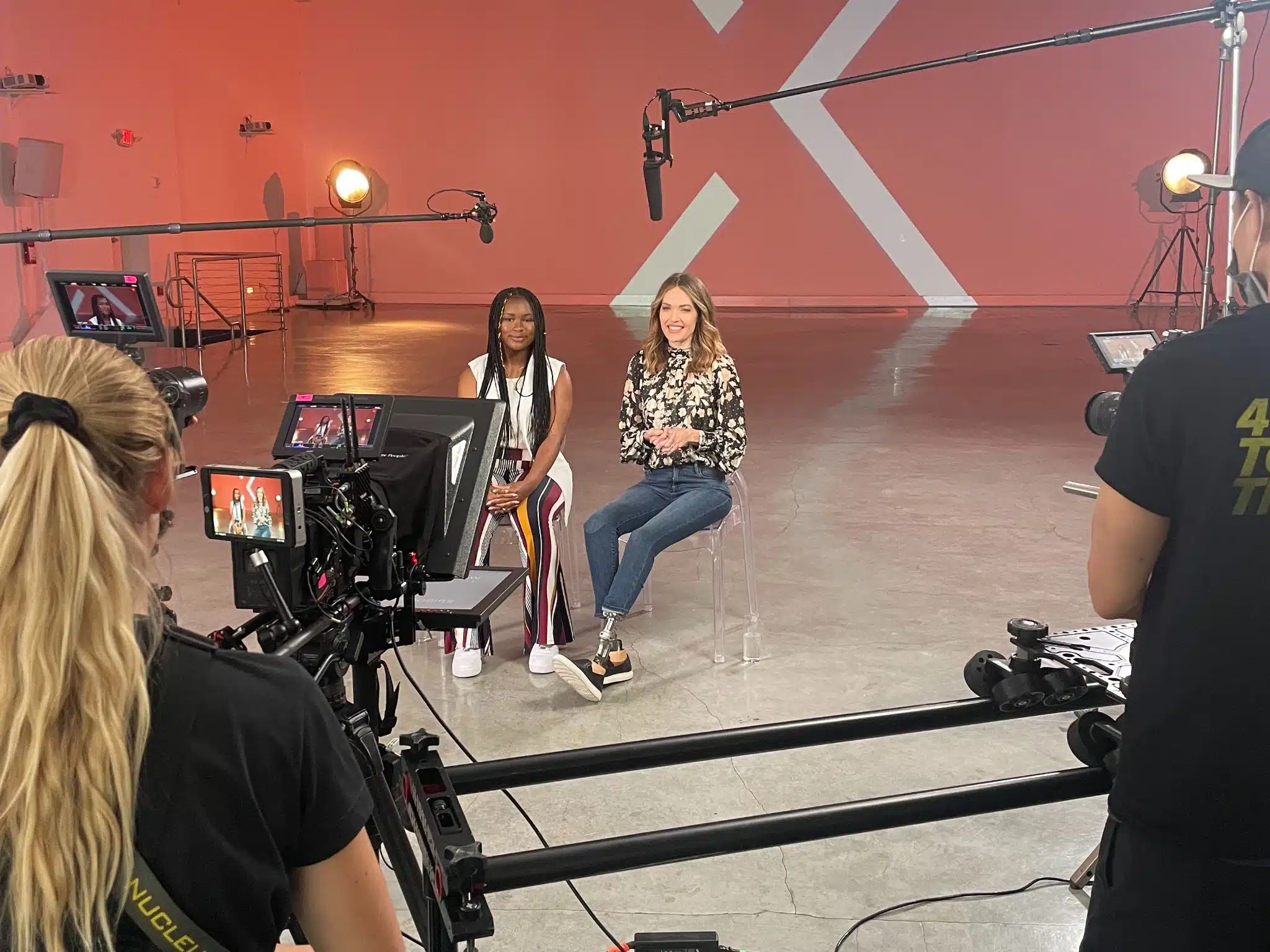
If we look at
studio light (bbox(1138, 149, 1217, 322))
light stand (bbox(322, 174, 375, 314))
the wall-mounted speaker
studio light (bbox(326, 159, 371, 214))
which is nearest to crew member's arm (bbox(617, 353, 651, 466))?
the wall-mounted speaker

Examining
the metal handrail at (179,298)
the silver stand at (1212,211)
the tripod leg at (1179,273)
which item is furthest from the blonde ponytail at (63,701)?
the tripod leg at (1179,273)

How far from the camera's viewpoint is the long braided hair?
3439 millimetres

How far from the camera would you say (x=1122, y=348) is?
2.31 meters

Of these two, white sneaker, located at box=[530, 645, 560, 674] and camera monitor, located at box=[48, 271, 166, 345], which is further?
white sneaker, located at box=[530, 645, 560, 674]

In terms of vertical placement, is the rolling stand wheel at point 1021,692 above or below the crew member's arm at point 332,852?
below

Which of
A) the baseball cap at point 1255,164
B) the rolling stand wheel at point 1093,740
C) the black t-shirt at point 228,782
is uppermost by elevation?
the baseball cap at point 1255,164

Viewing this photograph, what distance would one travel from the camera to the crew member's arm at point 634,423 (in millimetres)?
3512

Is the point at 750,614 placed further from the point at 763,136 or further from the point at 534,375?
the point at 763,136

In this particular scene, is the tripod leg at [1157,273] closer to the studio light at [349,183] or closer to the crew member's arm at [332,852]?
the studio light at [349,183]

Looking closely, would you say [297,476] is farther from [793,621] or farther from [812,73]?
[812,73]

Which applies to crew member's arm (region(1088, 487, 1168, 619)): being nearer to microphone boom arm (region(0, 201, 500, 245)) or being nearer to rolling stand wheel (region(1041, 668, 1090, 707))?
rolling stand wheel (region(1041, 668, 1090, 707))

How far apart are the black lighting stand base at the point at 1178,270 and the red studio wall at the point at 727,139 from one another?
0.22m

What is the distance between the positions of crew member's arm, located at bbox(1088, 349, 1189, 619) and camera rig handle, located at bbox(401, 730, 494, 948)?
30.7 inches


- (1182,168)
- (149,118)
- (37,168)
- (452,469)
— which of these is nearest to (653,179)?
(452,469)
